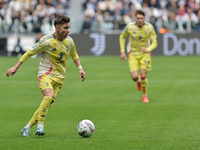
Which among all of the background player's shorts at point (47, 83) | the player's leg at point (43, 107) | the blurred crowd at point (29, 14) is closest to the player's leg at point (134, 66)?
the background player's shorts at point (47, 83)

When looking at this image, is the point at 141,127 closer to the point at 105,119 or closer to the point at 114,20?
the point at 105,119

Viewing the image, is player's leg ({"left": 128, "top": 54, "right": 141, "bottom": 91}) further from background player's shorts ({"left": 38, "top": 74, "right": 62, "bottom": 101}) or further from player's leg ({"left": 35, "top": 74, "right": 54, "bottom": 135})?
player's leg ({"left": 35, "top": 74, "right": 54, "bottom": 135})

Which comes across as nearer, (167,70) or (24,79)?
(24,79)

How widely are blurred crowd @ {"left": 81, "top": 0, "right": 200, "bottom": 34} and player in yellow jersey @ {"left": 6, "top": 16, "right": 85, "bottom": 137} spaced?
22.9 m

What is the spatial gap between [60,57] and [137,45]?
5318 mm

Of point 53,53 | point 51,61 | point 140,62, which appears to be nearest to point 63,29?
point 53,53

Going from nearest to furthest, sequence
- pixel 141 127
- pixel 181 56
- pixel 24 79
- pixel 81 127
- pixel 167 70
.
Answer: pixel 81 127, pixel 141 127, pixel 24 79, pixel 167 70, pixel 181 56

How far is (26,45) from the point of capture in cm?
3281

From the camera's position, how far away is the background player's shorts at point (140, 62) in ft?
46.9

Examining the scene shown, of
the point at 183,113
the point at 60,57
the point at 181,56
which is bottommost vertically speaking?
the point at 181,56

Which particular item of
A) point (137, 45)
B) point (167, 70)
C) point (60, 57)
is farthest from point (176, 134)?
point (167, 70)

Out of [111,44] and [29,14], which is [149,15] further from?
[29,14]

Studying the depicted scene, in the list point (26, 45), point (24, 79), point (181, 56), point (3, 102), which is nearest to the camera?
point (3, 102)

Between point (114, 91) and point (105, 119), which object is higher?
point (105, 119)
